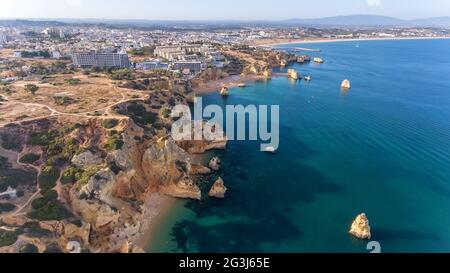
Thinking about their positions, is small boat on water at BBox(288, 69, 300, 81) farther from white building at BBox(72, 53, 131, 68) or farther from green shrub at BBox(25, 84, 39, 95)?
green shrub at BBox(25, 84, 39, 95)

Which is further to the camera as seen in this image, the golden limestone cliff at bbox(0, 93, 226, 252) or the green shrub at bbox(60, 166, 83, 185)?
the green shrub at bbox(60, 166, 83, 185)

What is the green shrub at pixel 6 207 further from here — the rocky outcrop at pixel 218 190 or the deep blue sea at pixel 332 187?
the rocky outcrop at pixel 218 190

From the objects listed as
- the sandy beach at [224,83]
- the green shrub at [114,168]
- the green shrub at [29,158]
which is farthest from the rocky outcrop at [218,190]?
the sandy beach at [224,83]

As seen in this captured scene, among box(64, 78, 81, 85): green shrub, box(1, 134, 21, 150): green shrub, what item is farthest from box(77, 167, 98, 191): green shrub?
box(64, 78, 81, 85): green shrub

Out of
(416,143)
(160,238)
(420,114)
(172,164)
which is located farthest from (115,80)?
(420,114)
